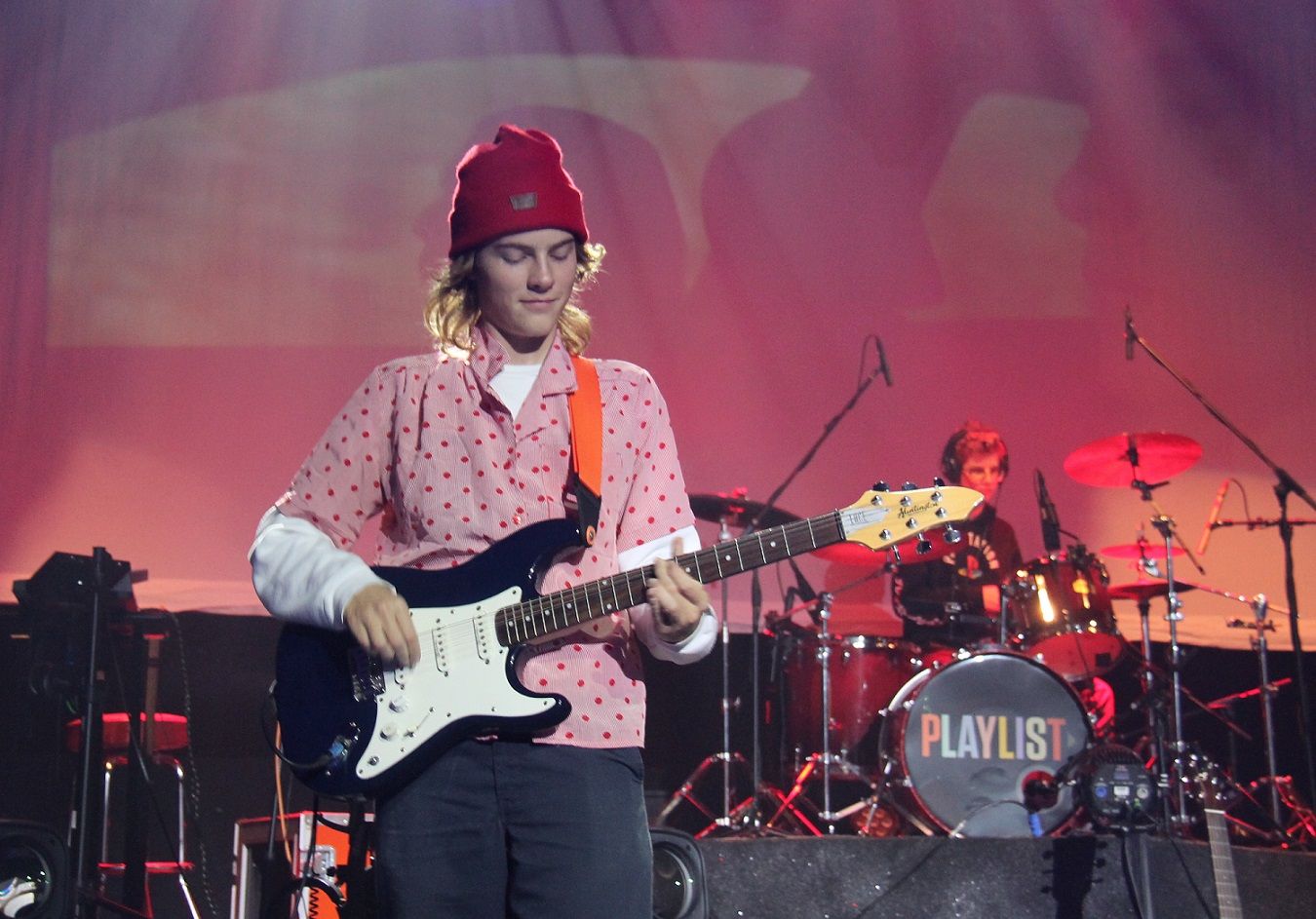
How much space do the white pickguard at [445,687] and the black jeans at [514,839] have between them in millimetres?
56

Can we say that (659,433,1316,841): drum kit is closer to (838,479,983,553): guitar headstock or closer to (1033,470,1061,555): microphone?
(1033,470,1061,555): microphone

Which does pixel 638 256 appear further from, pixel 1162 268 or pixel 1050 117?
pixel 1162 268

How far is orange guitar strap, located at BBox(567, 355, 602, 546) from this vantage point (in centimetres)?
212

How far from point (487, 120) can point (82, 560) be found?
2.99 metres

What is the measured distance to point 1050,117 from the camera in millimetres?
6168

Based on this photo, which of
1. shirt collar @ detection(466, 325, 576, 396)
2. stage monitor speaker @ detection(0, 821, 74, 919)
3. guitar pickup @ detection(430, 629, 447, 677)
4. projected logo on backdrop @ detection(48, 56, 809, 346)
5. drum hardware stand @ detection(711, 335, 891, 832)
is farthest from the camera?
projected logo on backdrop @ detection(48, 56, 809, 346)

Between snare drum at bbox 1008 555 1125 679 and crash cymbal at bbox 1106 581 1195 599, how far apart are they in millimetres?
71

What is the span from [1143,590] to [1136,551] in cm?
44

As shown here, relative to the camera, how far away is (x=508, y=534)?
2.13m

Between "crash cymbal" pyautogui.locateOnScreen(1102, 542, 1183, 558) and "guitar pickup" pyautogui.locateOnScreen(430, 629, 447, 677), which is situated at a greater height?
"crash cymbal" pyautogui.locateOnScreen(1102, 542, 1183, 558)

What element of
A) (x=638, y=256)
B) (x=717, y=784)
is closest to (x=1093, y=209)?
(x=638, y=256)

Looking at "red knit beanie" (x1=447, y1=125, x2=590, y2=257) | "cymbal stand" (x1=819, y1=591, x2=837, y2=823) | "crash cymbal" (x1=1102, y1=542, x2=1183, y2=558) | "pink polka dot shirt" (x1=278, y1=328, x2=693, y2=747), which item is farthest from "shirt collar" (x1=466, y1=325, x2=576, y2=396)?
"crash cymbal" (x1=1102, y1=542, x2=1183, y2=558)

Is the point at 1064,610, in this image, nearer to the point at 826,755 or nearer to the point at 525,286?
the point at 826,755

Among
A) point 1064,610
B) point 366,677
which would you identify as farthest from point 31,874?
point 1064,610
